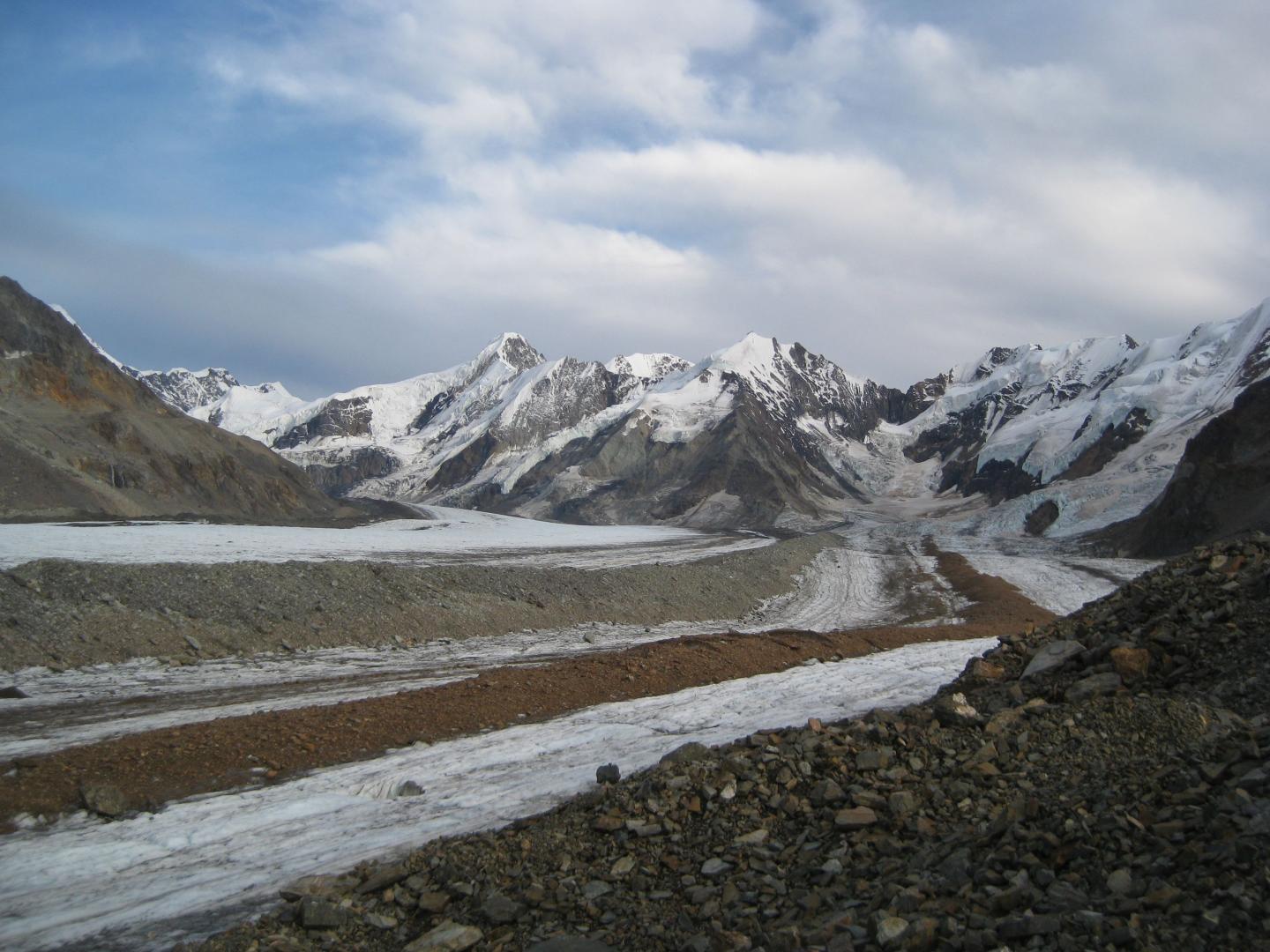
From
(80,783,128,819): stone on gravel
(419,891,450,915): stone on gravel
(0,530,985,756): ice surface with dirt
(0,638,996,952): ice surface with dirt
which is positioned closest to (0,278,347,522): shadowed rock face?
(0,530,985,756): ice surface with dirt

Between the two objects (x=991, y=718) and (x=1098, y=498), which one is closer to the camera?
(x=991, y=718)

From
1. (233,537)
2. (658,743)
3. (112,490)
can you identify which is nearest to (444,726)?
(658,743)

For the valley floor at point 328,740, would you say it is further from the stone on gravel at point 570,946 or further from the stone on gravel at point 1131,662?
the stone on gravel at point 1131,662

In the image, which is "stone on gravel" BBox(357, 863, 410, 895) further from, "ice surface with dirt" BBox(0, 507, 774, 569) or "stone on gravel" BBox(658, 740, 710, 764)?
"ice surface with dirt" BBox(0, 507, 774, 569)

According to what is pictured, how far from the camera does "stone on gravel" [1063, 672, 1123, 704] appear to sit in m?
8.34

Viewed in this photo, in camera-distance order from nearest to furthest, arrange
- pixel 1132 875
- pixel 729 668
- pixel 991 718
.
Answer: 1. pixel 1132 875
2. pixel 991 718
3. pixel 729 668

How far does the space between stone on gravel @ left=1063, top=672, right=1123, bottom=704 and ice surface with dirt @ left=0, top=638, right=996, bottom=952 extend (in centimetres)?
416

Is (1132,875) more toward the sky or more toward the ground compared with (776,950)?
more toward the sky

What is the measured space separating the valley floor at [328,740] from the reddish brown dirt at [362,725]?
1.7 inches

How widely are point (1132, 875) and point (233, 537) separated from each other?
4482 centimetres

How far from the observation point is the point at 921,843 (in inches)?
240

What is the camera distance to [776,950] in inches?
195

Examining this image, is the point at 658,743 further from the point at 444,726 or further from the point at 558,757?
the point at 444,726

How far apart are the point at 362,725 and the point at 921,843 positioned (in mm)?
8391
